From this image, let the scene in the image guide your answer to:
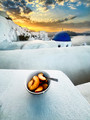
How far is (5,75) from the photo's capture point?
1.32 ft

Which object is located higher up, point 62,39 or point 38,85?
point 62,39

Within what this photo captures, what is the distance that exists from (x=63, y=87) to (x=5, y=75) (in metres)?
0.36

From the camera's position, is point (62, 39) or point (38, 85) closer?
point (38, 85)

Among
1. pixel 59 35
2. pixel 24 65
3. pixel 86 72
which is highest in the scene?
pixel 59 35

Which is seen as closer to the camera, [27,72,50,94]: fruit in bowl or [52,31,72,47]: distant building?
[27,72,50,94]: fruit in bowl

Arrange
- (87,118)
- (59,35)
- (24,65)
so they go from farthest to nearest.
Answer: (59,35) < (24,65) < (87,118)

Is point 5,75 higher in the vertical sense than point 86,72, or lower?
higher

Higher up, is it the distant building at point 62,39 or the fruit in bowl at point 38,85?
the distant building at point 62,39

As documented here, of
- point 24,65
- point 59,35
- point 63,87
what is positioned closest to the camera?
point 63,87

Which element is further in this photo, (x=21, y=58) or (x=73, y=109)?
(x=21, y=58)

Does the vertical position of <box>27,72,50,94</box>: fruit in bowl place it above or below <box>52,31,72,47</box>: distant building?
below

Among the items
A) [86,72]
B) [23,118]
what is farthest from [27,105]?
[86,72]

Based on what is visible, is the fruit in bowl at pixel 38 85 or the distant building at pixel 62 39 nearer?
the fruit in bowl at pixel 38 85

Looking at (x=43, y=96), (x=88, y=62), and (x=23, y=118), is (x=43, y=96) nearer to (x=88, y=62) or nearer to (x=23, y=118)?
(x=23, y=118)
